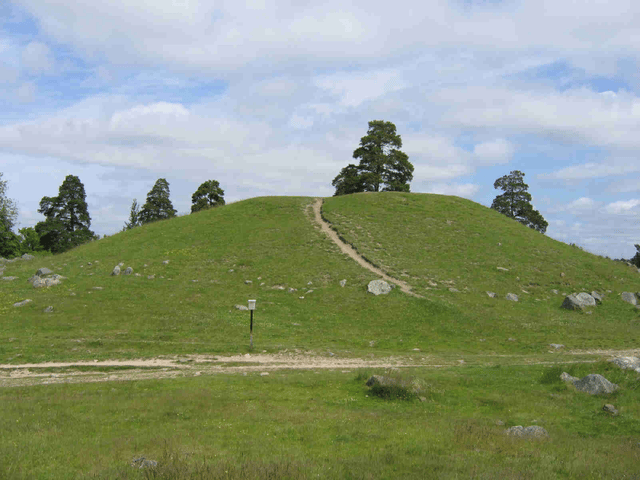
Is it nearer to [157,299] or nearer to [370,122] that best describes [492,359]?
[157,299]

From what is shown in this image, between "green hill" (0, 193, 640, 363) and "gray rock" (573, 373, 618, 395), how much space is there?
32.9 ft

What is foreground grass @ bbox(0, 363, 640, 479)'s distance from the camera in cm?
1009

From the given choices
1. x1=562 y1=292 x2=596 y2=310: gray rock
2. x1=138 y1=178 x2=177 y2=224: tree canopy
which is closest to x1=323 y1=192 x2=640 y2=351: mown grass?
x1=562 y1=292 x2=596 y2=310: gray rock

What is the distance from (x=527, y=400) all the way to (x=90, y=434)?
1520 centimetres

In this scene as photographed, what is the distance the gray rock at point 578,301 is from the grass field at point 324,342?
997mm

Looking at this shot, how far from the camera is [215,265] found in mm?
44500

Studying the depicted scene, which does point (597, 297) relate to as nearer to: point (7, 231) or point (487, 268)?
point (487, 268)

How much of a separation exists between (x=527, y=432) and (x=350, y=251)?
35426 mm

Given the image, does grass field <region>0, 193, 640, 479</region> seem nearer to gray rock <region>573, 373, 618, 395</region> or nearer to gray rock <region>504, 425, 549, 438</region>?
gray rock <region>504, 425, 549, 438</region>

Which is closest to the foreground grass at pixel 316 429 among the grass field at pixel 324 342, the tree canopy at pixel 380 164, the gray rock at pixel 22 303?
the grass field at pixel 324 342

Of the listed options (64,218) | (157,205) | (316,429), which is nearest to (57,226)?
(64,218)

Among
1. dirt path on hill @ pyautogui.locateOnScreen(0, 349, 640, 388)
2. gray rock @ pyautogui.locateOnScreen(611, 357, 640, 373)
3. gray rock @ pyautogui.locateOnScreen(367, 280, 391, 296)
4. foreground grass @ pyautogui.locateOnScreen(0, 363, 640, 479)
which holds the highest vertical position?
gray rock @ pyautogui.locateOnScreen(367, 280, 391, 296)

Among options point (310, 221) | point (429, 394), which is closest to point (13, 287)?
point (310, 221)

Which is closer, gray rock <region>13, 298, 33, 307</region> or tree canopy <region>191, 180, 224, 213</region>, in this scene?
gray rock <region>13, 298, 33, 307</region>
